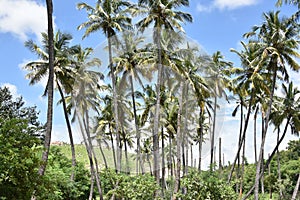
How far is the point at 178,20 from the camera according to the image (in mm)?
26297

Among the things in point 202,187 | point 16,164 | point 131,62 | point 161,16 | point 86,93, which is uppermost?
point 161,16

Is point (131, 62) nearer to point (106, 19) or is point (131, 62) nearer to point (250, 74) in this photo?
point (106, 19)

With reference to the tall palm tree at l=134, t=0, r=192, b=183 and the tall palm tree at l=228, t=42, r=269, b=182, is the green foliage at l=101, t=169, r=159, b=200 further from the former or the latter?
the tall palm tree at l=228, t=42, r=269, b=182

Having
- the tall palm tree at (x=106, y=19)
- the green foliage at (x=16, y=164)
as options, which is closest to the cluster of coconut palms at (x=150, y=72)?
the tall palm tree at (x=106, y=19)

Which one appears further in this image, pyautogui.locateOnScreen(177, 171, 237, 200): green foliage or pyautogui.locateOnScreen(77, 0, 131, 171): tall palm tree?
pyautogui.locateOnScreen(77, 0, 131, 171): tall palm tree

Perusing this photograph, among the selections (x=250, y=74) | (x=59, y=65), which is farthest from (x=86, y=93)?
(x=250, y=74)

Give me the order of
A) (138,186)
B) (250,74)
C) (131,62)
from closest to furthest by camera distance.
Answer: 1. (138,186)
2. (131,62)
3. (250,74)

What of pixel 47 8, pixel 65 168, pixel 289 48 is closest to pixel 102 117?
pixel 65 168

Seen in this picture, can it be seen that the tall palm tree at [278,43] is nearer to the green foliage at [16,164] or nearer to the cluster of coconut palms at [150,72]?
the cluster of coconut palms at [150,72]

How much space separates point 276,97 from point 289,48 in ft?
36.7

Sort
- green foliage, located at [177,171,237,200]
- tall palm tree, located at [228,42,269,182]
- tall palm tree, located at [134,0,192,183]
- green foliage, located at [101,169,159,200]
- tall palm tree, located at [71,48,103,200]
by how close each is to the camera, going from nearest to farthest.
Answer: green foliage, located at [177,171,237,200] < green foliage, located at [101,169,159,200] < tall palm tree, located at [71,48,103,200] < tall palm tree, located at [134,0,192,183] < tall palm tree, located at [228,42,269,182]

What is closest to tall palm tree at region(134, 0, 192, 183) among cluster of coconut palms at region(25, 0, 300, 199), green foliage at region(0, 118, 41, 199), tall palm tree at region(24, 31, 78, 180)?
cluster of coconut palms at region(25, 0, 300, 199)

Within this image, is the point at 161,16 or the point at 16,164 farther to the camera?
the point at 161,16

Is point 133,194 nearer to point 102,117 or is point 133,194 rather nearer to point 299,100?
point 102,117
